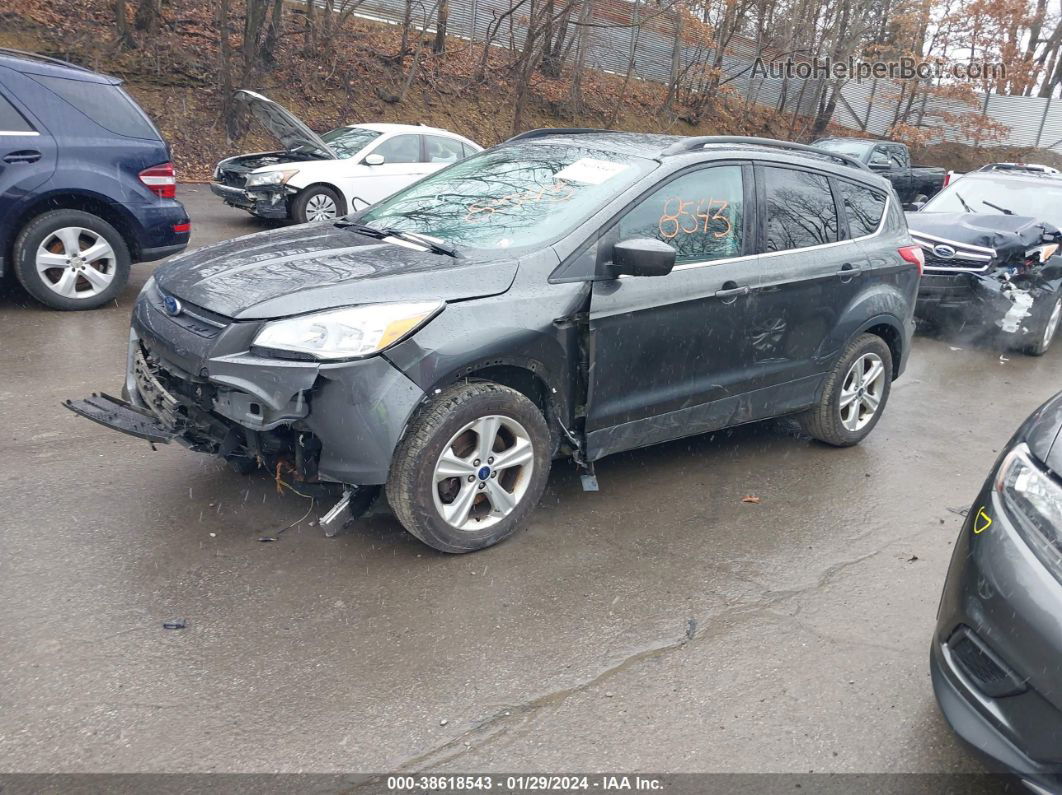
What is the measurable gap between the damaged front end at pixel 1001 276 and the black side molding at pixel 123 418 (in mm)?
7374

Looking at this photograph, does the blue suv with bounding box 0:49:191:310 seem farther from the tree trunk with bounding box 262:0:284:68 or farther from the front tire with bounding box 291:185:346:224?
the tree trunk with bounding box 262:0:284:68

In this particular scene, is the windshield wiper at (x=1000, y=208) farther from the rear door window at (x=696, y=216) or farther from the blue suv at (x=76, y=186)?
the blue suv at (x=76, y=186)

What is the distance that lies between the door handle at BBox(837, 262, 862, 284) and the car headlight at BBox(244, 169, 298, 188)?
322 inches

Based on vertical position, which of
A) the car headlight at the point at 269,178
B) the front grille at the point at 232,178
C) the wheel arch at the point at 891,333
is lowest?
the front grille at the point at 232,178

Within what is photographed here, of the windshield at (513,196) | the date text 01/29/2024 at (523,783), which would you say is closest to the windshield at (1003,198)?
the windshield at (513,196)

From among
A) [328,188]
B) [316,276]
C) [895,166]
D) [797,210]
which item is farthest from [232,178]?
[895,166]

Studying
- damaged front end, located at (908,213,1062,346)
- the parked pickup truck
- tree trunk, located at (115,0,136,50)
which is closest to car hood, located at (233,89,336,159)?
damaged front end, located at (908,213,1062,346)

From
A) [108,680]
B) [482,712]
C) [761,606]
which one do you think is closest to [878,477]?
[761,606]

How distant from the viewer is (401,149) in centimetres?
1238

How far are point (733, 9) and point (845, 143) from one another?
22.5 ft

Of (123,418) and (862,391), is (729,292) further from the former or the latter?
(123,418)

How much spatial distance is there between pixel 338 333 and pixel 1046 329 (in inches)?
312

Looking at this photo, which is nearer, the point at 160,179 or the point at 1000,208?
the point at 160,179

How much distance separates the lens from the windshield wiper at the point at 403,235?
4.13 metres
